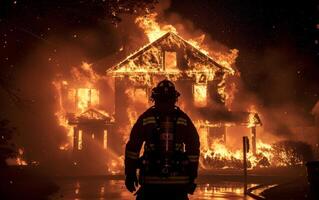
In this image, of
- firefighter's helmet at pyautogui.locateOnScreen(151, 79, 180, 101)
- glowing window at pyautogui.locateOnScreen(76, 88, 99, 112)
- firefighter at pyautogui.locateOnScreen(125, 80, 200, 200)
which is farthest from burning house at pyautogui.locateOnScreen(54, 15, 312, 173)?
firefighter's helmet at pyautogui.locateOnScreen(151, 79, 180, 101)

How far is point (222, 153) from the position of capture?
36.6m

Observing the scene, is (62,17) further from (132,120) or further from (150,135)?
(132,120)

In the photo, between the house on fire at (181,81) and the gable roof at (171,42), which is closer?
the gable roof at (171,42)

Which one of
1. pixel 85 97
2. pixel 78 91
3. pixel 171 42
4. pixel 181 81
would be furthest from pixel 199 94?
pixel 78 91

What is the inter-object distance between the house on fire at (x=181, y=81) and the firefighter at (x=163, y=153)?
2991 centimetres

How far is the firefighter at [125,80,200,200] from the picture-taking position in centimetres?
782

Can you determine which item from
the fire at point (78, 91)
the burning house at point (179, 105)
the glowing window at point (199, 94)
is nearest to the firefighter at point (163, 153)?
the burning house at point (179, 105)

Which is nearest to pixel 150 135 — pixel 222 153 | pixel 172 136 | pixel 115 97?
pixel 172 136

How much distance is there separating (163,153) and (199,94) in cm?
3117

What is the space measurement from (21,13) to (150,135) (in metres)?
9.36

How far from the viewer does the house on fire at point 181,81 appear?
38.2m

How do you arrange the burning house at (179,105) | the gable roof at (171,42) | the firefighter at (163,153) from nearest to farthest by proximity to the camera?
the firefighter at (163,153)
the gable roof at (171,42)
the burning house at (179,105)

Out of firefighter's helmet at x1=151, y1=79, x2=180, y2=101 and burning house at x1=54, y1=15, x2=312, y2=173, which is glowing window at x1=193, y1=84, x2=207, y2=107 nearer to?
burning house at x1=54, y1=15, x2=312, y2=173

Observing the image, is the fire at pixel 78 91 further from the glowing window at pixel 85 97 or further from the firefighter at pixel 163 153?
the firefighter at pixel 163 153
